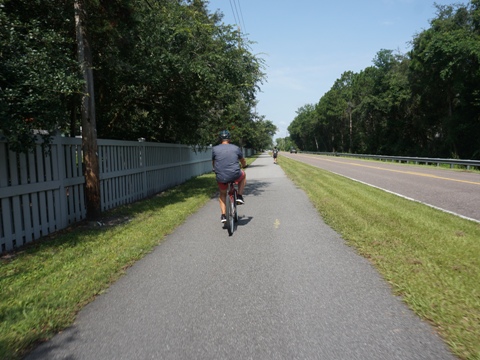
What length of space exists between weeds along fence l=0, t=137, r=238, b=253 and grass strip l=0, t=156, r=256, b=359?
1.16ft

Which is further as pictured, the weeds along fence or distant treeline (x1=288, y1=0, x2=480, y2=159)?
distant treeline (x1=288, y1=0, x2=480, y2=159)

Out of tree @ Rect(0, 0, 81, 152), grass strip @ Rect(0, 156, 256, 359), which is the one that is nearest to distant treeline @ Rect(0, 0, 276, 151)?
tree @ Rect(0, 0, 81, 152)

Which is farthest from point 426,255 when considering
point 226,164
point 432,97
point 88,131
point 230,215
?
point 432,97

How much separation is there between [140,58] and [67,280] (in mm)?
7658

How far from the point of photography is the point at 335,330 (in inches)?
119

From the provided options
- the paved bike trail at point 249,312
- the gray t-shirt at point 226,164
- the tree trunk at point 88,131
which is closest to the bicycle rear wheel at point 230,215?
the gray t-shirt at point 226,164

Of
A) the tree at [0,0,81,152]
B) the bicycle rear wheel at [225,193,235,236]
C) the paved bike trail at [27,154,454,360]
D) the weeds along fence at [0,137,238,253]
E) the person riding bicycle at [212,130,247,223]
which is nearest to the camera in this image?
the paved bike trail at [27,154,454,360]

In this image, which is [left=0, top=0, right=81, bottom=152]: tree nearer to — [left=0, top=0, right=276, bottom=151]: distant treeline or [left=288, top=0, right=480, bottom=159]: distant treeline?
[left=0, top=0, right=276, bottom=151]: distant treeline

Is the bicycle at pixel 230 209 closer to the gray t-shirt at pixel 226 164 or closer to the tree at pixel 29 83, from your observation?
the gray t-shirt at pixel 226 164

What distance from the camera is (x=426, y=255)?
500 cm

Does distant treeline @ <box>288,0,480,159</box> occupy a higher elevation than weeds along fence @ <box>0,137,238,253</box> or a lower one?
higher

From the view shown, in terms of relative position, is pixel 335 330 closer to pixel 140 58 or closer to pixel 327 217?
pixel 327 217

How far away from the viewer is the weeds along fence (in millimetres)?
5637

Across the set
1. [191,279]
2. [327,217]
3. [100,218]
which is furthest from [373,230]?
[100,218]
